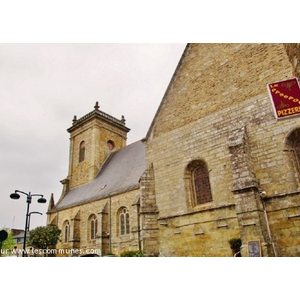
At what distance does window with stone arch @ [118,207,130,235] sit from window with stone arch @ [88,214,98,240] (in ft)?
10.7

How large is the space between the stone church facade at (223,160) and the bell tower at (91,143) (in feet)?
53.9

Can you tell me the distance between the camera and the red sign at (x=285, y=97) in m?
8.77

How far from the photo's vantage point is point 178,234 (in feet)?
37.1

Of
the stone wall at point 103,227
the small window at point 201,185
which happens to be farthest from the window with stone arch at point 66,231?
the small window at point 201,185

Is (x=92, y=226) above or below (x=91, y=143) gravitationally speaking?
below

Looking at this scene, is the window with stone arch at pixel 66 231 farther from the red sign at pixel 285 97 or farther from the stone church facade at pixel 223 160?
the red sign at pixel 285 97

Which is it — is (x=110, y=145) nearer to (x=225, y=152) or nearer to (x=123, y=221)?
(x=123, y=221)

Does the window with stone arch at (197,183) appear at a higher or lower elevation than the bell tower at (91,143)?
lower

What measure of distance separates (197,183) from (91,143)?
20.4m

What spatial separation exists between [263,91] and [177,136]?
416 centimetres

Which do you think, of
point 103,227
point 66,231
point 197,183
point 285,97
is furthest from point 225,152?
point 66,231

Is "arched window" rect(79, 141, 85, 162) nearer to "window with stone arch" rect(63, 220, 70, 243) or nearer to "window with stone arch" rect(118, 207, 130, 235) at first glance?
"window with stone arch" rect(63, 220, 70, 243)

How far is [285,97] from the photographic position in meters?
9.12
